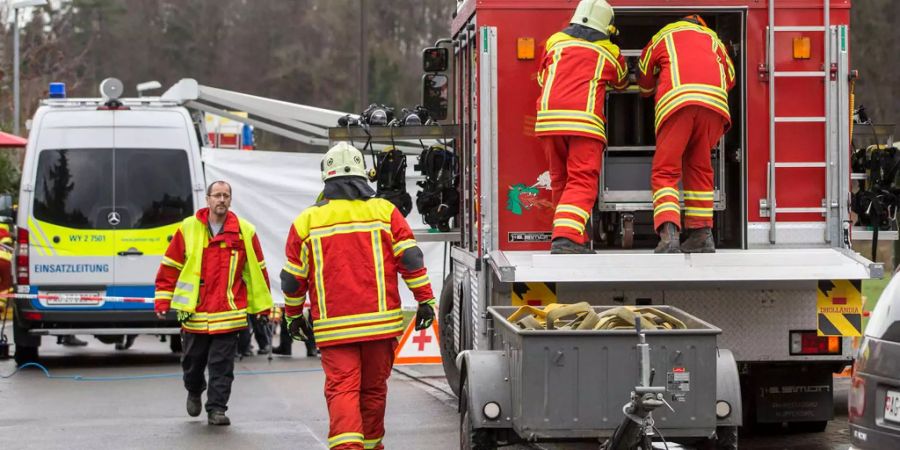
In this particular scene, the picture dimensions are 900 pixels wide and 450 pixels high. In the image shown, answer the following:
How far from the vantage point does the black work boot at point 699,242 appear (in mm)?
→ 8625

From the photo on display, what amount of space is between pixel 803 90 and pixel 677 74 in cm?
91

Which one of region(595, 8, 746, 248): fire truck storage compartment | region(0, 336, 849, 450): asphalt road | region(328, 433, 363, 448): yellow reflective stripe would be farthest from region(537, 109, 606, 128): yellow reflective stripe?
region(328, 433, 363, 448): yellow reflective stripe

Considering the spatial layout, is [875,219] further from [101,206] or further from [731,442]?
[101,206]

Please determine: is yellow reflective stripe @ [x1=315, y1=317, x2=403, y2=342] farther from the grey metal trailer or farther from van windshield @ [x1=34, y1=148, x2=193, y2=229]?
van windshield @ [x1=34, y1=148, x2=193, y2=229]

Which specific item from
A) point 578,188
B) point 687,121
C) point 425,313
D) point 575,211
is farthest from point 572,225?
point 425,313

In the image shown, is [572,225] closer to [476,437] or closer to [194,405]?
→ [476,437]

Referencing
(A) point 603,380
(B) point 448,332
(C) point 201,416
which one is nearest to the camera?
(A) point 603,380

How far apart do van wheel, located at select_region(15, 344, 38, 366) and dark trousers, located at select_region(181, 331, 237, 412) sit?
4.78 meters

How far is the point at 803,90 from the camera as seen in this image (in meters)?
8.94

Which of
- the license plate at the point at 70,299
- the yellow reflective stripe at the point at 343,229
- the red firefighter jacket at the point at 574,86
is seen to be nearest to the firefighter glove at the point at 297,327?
the yellow reflective stripe at the point at 343,229

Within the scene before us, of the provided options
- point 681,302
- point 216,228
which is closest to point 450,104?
point 216,228

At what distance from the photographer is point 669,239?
27.9ft

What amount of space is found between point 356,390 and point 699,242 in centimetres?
231

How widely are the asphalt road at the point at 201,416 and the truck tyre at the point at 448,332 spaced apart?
0.24 m
